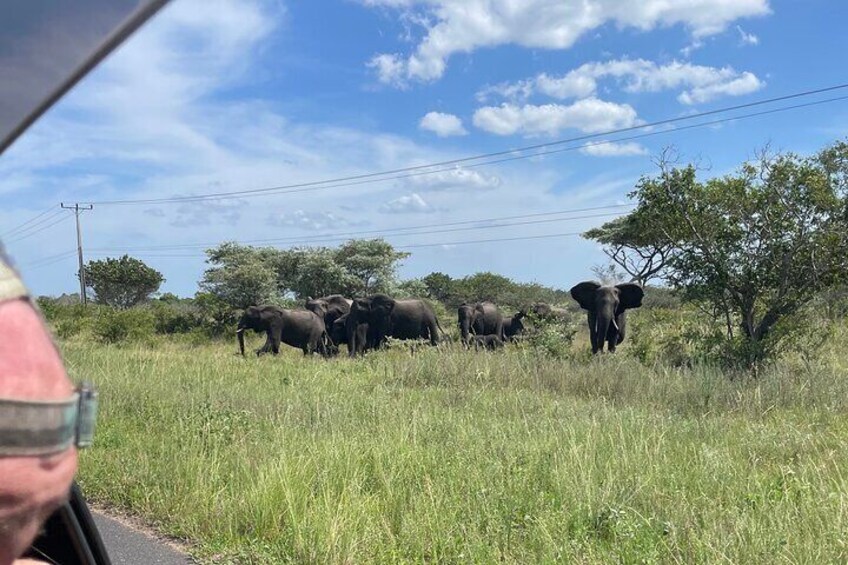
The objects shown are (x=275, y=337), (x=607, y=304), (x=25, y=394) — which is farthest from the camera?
(x=275, y=337)

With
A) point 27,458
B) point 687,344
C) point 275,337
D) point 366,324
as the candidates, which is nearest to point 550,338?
point 687,344

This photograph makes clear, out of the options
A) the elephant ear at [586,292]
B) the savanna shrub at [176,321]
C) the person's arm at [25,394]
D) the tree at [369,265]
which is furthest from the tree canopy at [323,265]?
the person's arm at [25,394]

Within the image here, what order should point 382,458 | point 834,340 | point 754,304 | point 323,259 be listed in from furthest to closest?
point 323,259 → point 834,340 → point 754,304 → point 382,458

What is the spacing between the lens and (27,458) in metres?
0.79

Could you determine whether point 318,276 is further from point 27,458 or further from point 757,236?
point 27,458

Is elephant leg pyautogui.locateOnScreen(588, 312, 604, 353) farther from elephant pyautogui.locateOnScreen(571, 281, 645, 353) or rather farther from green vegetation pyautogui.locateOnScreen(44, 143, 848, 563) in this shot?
green vegetation pyautogui.locateOnScreen(44, 143, 848, 563)

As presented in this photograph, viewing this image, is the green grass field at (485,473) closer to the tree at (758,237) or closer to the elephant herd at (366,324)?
the tree at (758,237)

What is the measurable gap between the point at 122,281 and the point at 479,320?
27.1 m

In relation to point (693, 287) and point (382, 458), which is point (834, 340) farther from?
point (382, 458)

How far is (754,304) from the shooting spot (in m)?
12.6

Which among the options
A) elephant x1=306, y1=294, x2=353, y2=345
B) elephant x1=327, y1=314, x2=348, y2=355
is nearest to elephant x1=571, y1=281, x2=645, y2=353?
elephant x1=327, y1=314, x2=348, y2=355

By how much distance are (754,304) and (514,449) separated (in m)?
8.27

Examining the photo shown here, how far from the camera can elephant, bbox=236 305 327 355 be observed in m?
25.6

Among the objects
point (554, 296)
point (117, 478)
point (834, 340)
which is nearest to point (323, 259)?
point (554, 296)
